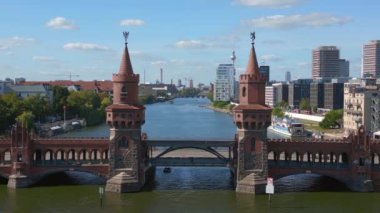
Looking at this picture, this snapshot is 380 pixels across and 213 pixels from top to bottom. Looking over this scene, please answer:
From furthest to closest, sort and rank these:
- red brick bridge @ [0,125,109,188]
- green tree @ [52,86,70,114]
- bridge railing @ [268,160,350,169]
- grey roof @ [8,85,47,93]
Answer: grey roof @ [8,85,47,93], green tree @ [52,86,70,114], red brick bridge @ [0,125,109,188], bridge railing @ [268,160,350,169]

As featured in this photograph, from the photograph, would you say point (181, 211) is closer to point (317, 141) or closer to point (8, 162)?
point (317, 141)

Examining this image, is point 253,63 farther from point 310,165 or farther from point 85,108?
point 85,108

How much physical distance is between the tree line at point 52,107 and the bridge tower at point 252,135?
217 ft

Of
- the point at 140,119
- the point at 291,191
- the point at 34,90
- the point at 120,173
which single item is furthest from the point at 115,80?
the point at 34,90

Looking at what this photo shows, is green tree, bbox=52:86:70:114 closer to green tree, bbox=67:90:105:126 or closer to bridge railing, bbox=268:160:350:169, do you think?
green tree, bbox=67:90:105:126

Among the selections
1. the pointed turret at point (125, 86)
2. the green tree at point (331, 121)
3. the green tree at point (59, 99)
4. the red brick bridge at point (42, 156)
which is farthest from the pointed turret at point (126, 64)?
the green tree at point (59, 99)

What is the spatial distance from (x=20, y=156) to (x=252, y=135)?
26197mm

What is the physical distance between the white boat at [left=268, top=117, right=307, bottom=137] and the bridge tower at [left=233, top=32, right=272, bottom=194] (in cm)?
5775

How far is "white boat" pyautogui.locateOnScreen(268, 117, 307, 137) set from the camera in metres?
127

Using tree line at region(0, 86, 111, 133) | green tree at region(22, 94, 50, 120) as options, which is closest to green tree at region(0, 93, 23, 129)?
tree line at region(0, 86, 111, 133)

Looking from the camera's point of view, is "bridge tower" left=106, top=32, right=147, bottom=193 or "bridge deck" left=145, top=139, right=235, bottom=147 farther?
"bridge deck" left=145, top=139, right=235, bottom=147

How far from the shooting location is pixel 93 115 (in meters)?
169

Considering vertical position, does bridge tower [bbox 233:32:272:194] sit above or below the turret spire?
below

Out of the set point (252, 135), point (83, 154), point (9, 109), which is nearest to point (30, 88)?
point (9, 109)
